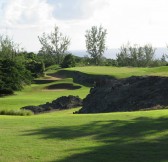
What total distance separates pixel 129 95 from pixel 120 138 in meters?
16.4

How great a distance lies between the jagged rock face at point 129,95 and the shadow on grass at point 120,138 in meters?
11.1

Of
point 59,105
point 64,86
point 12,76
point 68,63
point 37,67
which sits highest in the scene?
point 68,63

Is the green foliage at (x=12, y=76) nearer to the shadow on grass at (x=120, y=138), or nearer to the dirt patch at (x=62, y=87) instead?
the dirt patch at (x=62, y=87)

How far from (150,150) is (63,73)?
163 ft

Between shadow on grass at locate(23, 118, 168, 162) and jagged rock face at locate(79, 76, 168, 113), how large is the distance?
11145 mm

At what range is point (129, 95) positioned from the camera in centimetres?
2630

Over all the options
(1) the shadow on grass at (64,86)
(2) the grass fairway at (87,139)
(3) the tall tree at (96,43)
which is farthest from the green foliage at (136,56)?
(2) the grass fairway at (87,139)

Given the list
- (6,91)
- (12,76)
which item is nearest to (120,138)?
(6,91)

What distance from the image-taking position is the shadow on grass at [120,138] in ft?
27.2

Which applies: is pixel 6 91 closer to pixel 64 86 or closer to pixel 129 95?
pixel 64 86

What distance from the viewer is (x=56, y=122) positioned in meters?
12.8

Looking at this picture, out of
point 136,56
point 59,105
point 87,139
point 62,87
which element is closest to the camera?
point 87,139

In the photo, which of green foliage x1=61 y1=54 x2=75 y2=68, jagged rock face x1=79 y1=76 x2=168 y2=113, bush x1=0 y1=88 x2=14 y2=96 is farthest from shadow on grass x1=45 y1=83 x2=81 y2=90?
green foliage x1=61 y1=54 x2=75 y2=68

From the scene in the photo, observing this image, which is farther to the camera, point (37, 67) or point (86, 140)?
point (37, 67)
